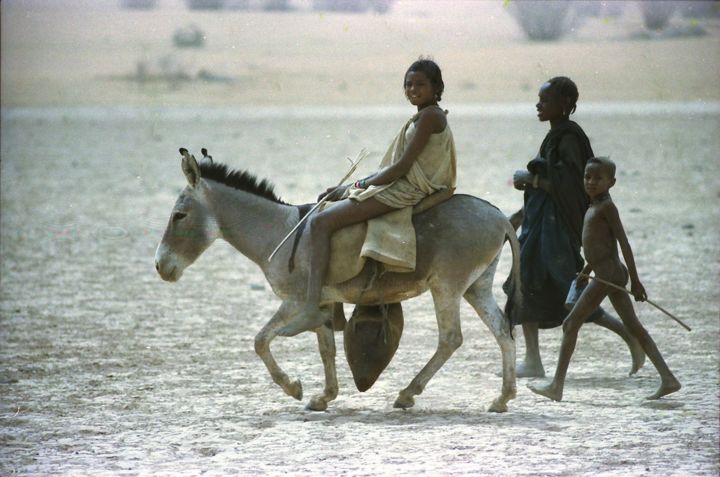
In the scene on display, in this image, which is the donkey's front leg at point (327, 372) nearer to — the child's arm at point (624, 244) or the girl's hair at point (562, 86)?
the child's arm at point (624, 244)

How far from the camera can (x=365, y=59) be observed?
48531 millimetres

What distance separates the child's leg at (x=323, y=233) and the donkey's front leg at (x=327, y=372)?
1.56 feet

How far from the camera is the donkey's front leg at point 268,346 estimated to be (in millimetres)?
6871

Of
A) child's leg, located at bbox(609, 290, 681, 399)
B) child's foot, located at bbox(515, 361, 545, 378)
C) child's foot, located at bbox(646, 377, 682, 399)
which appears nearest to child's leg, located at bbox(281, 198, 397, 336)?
→ child's leg, located at bbox(609, 290, 681, 399)

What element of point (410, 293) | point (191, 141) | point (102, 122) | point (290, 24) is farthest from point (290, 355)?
point (290, 24)

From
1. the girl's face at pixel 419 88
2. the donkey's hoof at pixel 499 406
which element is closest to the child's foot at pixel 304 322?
the donkey's hoof at pixel 499 406

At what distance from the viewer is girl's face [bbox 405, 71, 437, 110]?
6891 millimetres

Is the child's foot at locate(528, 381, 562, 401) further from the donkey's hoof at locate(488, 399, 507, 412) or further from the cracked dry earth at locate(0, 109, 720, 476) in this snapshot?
the donkey's hoof at locate(488, 399, 507, 412)

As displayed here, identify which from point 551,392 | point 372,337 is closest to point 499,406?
point 551,392

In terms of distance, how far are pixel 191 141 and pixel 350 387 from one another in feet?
68.3

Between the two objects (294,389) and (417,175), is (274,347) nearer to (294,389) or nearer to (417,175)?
(294,389)

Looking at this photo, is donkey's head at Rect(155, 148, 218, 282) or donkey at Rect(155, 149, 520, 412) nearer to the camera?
donkey at Rect(155, 149, 520, 412)

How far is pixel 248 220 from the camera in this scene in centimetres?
731

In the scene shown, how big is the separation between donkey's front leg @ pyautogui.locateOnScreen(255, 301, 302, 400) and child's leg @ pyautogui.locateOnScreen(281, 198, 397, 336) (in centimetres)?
12
